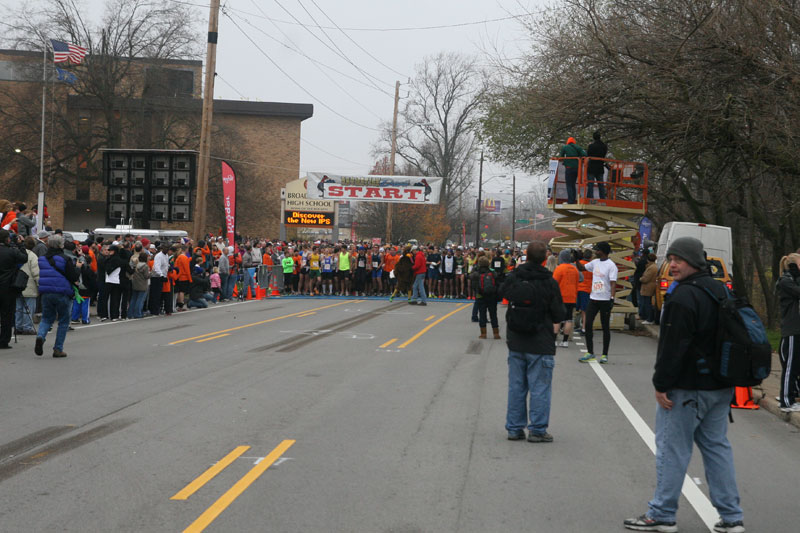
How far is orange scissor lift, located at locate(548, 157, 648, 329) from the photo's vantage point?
20188 millimetres

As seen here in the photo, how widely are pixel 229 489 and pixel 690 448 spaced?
10.6ft

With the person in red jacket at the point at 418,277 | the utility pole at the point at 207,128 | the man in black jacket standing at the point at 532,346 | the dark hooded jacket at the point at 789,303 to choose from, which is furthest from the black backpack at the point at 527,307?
the utility pole at the point at 207,128

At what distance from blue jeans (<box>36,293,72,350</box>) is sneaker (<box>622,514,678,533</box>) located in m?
9.79

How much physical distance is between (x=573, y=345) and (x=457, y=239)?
73.6 m

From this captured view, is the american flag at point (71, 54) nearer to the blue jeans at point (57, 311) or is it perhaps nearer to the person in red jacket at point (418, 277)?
the person in red jacket at point (418, 277)

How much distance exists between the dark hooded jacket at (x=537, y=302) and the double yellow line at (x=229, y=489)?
2.37 m

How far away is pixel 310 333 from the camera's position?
17.7 m

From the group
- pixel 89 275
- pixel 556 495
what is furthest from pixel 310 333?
pixel 556 495

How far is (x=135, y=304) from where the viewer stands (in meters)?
20.7

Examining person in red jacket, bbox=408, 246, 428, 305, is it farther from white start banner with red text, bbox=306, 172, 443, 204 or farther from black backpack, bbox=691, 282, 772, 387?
black backpack, bbox=691, 282, 772, 387

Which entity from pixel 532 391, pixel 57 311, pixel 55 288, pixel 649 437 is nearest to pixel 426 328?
pixel 57 311

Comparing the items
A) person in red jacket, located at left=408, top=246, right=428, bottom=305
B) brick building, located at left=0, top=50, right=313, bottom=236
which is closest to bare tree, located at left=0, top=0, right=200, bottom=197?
brick building, located at left=0, top=50, right=313, bottom=236

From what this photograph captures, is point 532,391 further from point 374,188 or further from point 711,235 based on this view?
point 374,188

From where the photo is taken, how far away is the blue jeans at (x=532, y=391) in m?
7.93
